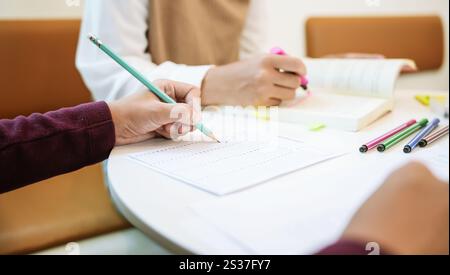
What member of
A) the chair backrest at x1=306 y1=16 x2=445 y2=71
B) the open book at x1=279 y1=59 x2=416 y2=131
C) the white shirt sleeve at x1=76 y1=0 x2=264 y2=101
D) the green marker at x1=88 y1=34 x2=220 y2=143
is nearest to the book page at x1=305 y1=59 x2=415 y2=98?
the open book at x1=279 y1=59 x2=416 y2=131

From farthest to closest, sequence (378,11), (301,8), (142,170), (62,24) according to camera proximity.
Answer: (378,11)
(301,8)
(62,24)
(142,170)

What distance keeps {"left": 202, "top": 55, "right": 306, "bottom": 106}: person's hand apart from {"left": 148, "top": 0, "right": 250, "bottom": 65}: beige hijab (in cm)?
18

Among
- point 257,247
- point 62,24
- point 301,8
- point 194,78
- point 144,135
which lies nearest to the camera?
point 257,247

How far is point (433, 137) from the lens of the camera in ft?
1.51

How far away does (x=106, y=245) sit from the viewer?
58 centimetres

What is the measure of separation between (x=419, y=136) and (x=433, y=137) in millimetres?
17

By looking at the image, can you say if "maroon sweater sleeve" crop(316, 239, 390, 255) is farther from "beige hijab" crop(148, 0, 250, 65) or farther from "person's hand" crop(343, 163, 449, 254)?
"beige hijab" crop(148, 0, 250, 65)

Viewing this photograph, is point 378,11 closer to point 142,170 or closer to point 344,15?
point 344,15

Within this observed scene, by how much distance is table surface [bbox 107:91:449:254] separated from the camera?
27 cm

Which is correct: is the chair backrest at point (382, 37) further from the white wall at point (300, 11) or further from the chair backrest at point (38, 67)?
the chair backrest at point (38, 67)

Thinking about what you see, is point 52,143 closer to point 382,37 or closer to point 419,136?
point 419,136
